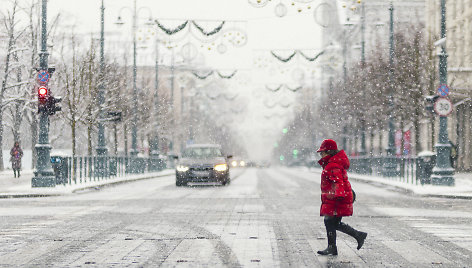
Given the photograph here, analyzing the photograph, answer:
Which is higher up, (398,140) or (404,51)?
(404,51)

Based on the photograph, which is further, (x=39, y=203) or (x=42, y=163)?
(x=42, y=163)

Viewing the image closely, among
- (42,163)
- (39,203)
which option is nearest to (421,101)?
(42,163)

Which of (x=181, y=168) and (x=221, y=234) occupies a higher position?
(x=181, y=168)

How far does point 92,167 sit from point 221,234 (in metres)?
19.4

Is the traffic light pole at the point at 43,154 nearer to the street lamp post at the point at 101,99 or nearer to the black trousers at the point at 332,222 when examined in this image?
the street lamp post at the point at 101,99

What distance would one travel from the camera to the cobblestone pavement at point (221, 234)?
28.6 feet

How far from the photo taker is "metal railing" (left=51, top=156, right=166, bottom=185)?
84.1 ft

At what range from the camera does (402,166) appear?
98.4ft

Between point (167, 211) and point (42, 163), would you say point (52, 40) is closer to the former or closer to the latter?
point (42, 163)

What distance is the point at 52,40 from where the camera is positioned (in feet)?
159

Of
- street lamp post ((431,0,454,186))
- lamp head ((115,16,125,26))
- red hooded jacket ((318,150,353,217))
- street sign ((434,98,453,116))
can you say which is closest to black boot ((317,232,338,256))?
red hooded jacket ((318,150,353,217))

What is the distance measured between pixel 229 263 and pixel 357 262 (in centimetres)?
147

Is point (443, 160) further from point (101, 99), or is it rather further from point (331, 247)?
point (331, 247)

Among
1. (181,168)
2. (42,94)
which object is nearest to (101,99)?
(181,168)
